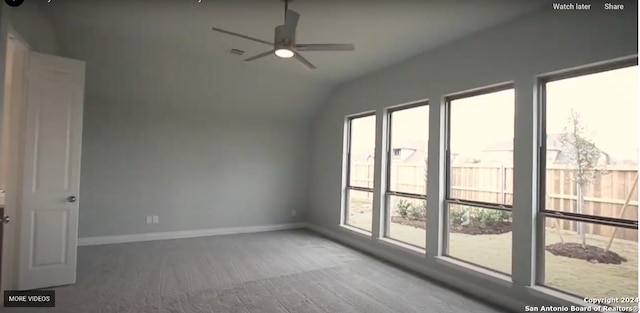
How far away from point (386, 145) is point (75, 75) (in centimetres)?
393

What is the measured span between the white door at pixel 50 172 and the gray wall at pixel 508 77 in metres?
3.77

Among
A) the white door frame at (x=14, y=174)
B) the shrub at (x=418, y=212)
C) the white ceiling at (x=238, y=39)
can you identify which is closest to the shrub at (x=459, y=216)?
the shrub at (x=418, y=212)

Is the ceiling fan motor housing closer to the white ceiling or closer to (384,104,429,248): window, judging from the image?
the white ceiling

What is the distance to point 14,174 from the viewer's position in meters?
3.29

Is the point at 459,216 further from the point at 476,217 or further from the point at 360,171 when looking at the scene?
the point at 360,171

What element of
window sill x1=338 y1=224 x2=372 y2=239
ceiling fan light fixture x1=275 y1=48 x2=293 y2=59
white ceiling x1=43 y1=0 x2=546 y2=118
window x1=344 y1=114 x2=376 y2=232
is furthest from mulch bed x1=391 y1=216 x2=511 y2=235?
ceiling fan light fixture x1=275 y1=48 x2=293 y2=59

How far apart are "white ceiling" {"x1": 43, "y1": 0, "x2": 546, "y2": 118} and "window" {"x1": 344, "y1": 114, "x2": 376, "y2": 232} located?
0.87 meters

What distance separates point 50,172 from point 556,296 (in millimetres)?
4872

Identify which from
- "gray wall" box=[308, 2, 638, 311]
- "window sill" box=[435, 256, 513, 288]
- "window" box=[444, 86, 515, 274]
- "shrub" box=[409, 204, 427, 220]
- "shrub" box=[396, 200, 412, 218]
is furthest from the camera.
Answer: "shrub" box=[396, 200, 412, 218]

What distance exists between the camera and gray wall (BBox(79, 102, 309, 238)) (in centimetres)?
540

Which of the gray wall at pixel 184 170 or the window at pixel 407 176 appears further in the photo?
the gray wall at pixel 184 170

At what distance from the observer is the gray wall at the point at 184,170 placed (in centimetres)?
540

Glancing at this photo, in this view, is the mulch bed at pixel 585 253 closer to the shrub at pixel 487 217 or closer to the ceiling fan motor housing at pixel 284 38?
the shrub at pixel 487 217

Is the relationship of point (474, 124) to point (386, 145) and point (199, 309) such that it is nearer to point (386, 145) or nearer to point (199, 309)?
point (386, 145)
